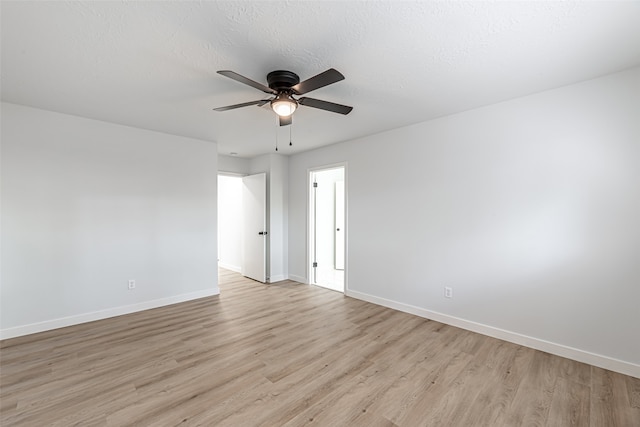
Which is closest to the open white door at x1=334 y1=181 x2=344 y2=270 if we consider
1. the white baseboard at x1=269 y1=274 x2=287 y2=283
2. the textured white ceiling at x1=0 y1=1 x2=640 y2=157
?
the white baseboard at x1=269 y1=274 x2=287 y2=283

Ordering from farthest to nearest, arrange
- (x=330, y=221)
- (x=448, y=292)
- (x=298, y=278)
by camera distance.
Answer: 1. (x=330, y=221)
2. (x=298, y=278)
3. (x=448, y=292)

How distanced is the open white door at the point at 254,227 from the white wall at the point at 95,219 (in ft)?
3.23

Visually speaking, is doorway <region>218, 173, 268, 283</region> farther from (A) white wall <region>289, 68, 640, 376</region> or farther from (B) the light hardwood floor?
(A) white wall <region>289, 68, 640, 376</region>

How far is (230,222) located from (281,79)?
188 inches

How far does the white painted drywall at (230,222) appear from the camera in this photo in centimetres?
598

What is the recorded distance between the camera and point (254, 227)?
518 centimetres

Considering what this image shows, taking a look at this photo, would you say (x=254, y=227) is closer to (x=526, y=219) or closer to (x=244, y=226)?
(x=244, y=226)

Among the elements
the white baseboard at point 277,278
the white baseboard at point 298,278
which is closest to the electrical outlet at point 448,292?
the white baseboard at point 298,278

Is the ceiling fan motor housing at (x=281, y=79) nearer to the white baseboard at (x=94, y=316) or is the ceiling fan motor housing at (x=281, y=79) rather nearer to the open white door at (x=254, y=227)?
the open white door at (x=254, y=227)

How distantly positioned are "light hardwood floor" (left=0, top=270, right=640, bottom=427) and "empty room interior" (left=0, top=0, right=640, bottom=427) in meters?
0.02

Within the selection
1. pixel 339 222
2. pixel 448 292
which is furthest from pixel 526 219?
pixel 339 222

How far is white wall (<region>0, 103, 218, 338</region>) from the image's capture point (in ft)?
9.20

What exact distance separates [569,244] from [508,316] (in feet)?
2.94

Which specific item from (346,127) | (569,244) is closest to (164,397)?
(346,127)
